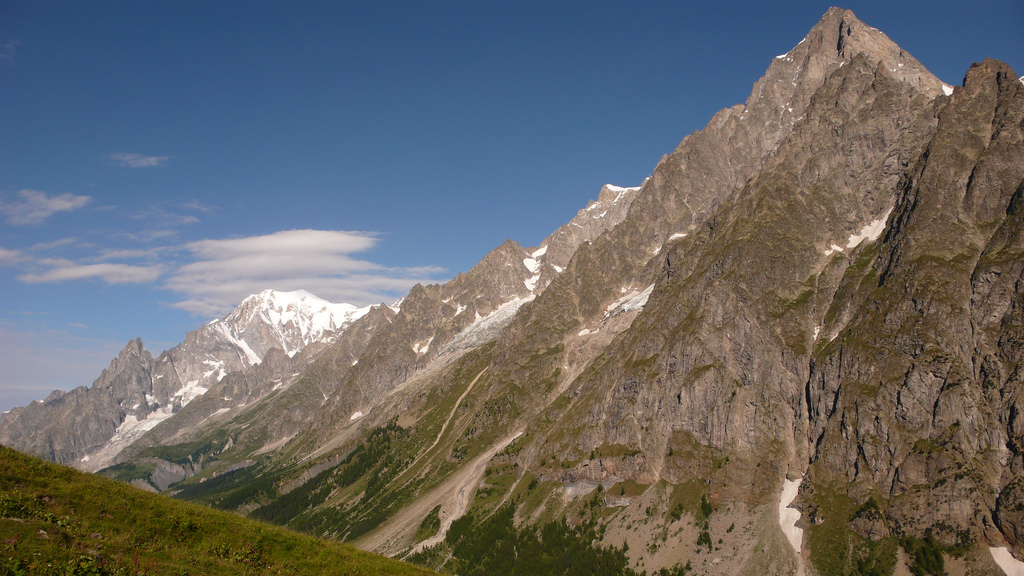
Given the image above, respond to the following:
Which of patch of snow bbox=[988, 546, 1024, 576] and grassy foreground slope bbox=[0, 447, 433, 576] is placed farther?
patch of snow bbox=[988, 546, 1024, 576]

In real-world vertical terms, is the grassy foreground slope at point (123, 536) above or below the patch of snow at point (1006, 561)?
above

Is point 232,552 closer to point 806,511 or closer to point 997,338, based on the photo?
point 806,511

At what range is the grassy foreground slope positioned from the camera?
28562mm

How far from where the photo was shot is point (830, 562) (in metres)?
177

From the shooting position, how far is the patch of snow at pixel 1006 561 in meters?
154

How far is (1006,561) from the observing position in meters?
158

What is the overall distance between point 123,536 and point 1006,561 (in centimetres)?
21464

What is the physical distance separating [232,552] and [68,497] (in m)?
10.3

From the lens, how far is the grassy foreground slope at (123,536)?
1125 inches

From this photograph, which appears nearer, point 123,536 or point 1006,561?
point 123,536

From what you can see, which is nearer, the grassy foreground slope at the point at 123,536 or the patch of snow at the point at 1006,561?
the grassy foreground slope at the point at 123,536

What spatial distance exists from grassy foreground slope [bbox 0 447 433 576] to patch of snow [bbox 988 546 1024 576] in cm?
19191

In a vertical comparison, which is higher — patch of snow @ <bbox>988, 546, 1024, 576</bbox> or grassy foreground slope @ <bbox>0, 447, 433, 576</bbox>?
grassy foreground slope @ <bbox>0, 447, 433, 576</bbox>

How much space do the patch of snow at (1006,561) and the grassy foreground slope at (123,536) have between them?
630 feet
